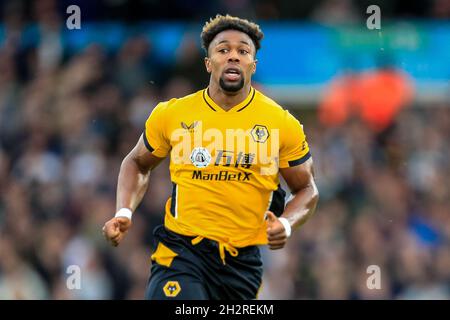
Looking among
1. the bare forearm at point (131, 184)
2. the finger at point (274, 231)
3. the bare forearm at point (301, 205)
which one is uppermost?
the bare forearm at point (131, 184)

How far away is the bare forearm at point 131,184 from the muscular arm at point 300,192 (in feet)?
3.27

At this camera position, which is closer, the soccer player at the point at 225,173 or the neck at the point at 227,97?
the soccer player at the point at 225,173

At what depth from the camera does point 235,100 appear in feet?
22.8

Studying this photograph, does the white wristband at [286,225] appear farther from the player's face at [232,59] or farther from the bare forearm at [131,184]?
the bare forearm at [131,184]

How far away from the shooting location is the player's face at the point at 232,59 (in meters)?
6.80

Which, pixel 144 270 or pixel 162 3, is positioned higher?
pixel 162 3

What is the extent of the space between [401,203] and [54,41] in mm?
5361

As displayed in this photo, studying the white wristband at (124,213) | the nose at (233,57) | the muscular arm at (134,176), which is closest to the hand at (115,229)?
the white wristband at (124,213)

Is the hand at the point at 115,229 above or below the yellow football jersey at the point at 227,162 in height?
below

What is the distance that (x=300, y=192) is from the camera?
7062 mm

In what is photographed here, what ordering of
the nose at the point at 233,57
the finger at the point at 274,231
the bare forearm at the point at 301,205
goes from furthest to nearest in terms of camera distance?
the bare forearm at the point at 301,205 < the nose at the point at 233,57 < the finger at the point at 274,231

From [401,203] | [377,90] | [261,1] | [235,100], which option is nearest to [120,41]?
[261,1]

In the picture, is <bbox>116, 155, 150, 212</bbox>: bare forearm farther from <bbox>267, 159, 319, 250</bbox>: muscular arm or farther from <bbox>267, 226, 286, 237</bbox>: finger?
<bbox>267, 226, 286, 237</bbox>: finger
